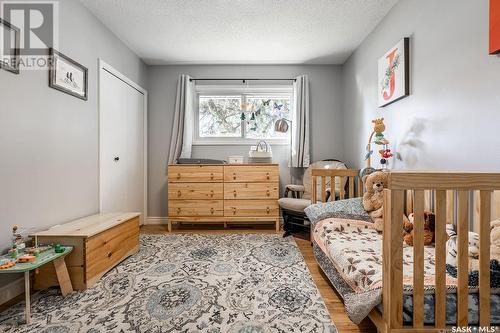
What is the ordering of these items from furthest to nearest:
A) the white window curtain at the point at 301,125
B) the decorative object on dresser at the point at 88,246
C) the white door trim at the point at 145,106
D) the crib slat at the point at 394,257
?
1. the white window curtain at the point at 301,125
2. the white door trim at the point at 145,106
3. the decorative object on dresser at the point at 88,246
4. the crib slat at the point at 394,257

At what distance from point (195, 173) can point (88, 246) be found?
5.50ft

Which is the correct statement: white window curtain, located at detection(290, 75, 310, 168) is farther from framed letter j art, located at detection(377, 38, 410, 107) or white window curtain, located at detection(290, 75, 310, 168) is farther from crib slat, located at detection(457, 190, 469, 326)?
crib slat, located at detection(457, 190, 469, 326)

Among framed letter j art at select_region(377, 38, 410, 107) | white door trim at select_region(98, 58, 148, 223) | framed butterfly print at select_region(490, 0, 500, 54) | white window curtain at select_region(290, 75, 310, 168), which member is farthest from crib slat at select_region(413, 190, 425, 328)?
white door trim at select_region(98, 58, 148, 223)

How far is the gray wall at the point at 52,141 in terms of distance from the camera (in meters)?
1.68

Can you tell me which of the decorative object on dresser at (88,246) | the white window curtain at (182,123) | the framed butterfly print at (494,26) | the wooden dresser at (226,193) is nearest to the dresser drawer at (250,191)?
the wooden dresser at (226,193)

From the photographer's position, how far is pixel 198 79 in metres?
3.81

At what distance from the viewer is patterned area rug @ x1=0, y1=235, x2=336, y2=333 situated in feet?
4.61

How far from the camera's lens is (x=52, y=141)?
79.4 inches

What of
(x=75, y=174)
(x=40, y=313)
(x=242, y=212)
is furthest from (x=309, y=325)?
(x=75, y=174)

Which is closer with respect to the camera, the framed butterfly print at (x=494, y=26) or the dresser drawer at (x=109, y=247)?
the framed butterfly print at (x=494, y=26)

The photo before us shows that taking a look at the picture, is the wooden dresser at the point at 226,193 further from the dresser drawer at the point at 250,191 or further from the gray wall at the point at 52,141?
the gray wall at the point at 52,141

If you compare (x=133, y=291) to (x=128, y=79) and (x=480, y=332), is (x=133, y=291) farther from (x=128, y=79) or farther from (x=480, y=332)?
(x=128, y=79)

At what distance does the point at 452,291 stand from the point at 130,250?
243cm

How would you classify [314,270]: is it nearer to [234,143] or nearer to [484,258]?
[484,258]
